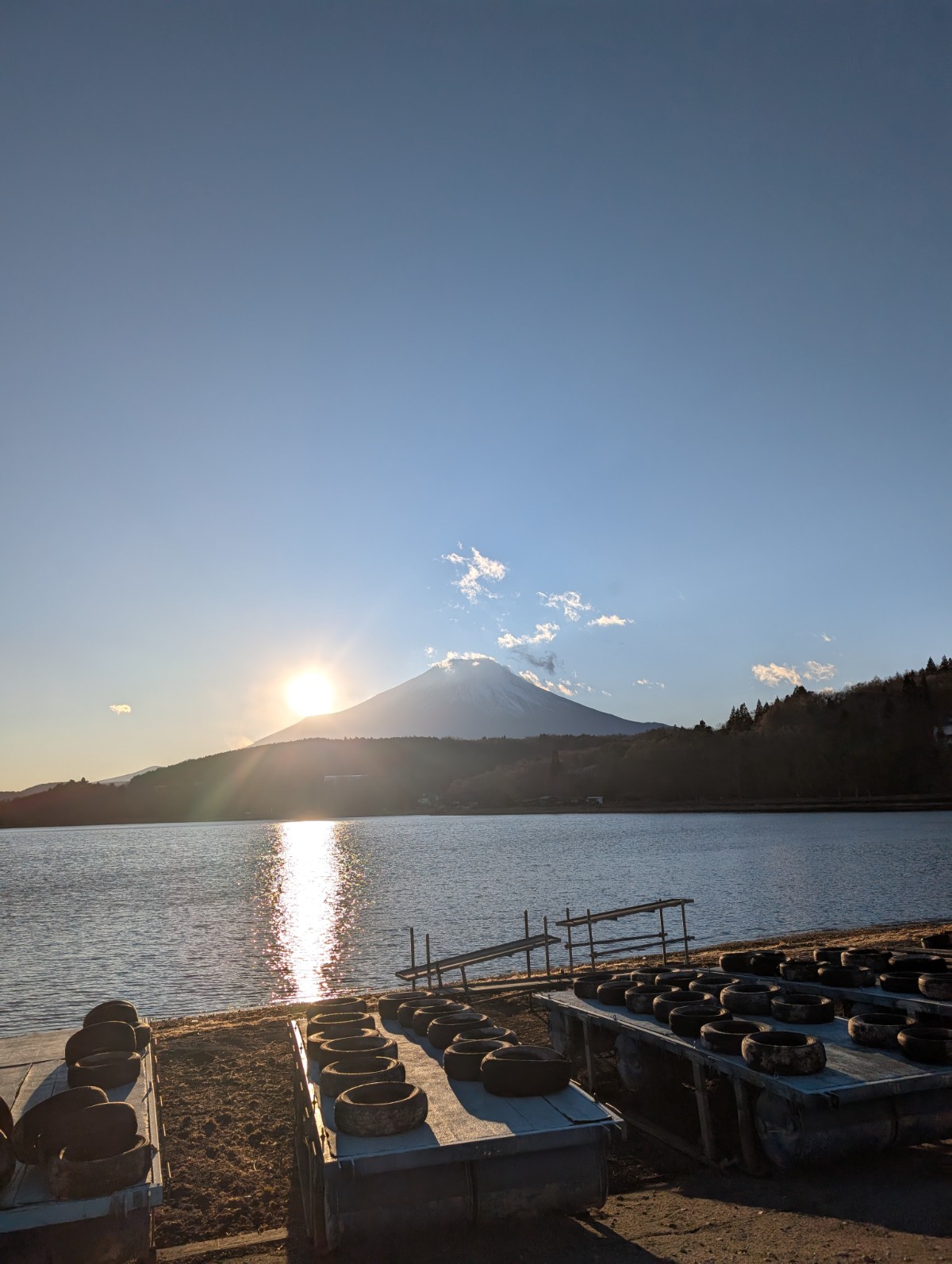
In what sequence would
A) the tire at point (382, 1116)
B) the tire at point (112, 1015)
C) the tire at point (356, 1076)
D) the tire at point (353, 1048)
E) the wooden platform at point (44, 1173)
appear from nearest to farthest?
the wooden platform at point (44, 1173) < the tire at point (382, 1116) < the tire at point (356, 1076) < the tire at point (353, 1048) < the tire at point (112, 1015)

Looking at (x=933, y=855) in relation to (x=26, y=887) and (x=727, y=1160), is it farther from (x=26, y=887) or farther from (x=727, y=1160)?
(x=26, y=887)

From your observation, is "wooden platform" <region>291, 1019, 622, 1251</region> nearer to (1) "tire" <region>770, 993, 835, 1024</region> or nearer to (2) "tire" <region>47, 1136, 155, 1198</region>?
(2) "tire" <region>47, 1136, 155, 1198</region>

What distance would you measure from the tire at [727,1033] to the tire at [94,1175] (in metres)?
6.84

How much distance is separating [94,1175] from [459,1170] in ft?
10.8

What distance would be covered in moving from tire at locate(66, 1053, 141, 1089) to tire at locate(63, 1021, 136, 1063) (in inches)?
Result: 37.0

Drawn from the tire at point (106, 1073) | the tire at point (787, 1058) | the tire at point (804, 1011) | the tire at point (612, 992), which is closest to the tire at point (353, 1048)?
the tire at point (106, 1073)

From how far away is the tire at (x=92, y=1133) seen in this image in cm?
763

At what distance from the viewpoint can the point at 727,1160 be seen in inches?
402

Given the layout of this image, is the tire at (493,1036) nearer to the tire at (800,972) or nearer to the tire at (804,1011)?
the tire at (804,1011)

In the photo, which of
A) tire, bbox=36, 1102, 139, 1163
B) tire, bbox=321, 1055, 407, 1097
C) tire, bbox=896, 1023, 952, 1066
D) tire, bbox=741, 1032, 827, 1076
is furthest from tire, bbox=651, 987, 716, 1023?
tire, bbox=36, 1102, 139, 1163

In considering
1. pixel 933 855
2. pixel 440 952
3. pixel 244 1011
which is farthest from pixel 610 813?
pixel 244 1011

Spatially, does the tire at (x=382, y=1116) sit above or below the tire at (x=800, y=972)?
above

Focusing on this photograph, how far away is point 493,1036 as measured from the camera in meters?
11.5

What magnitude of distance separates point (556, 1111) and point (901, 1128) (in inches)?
162
